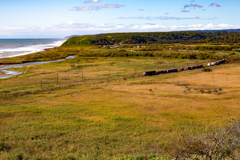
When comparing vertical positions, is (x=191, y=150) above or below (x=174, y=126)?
above

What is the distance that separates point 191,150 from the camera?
41.3ft

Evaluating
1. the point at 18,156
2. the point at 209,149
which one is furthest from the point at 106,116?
the point at 209,149

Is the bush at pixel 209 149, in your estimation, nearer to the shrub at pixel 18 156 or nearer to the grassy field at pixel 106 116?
the grassy field at pixel 106 116

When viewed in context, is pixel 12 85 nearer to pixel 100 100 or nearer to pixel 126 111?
pixel 100 100

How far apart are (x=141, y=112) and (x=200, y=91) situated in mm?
17004

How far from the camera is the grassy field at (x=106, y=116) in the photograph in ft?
56.5

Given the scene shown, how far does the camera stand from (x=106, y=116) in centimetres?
2644

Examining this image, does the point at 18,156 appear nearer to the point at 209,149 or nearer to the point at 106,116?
the point at 209,149

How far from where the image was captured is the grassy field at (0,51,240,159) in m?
17.2

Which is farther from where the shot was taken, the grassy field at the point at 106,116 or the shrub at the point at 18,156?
the grassy field at the point at 106,116

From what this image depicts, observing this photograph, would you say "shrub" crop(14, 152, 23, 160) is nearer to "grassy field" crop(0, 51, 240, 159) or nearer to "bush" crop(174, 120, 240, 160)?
"grassy field" crop(0, 51, 240, 159)

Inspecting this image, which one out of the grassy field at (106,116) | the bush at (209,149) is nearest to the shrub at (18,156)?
the grassy field at (106,116)

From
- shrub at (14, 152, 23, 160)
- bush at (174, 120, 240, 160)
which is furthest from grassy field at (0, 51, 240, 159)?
bush at (174, 120, 240, 160)

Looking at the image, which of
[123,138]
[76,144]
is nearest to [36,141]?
[76,144]
